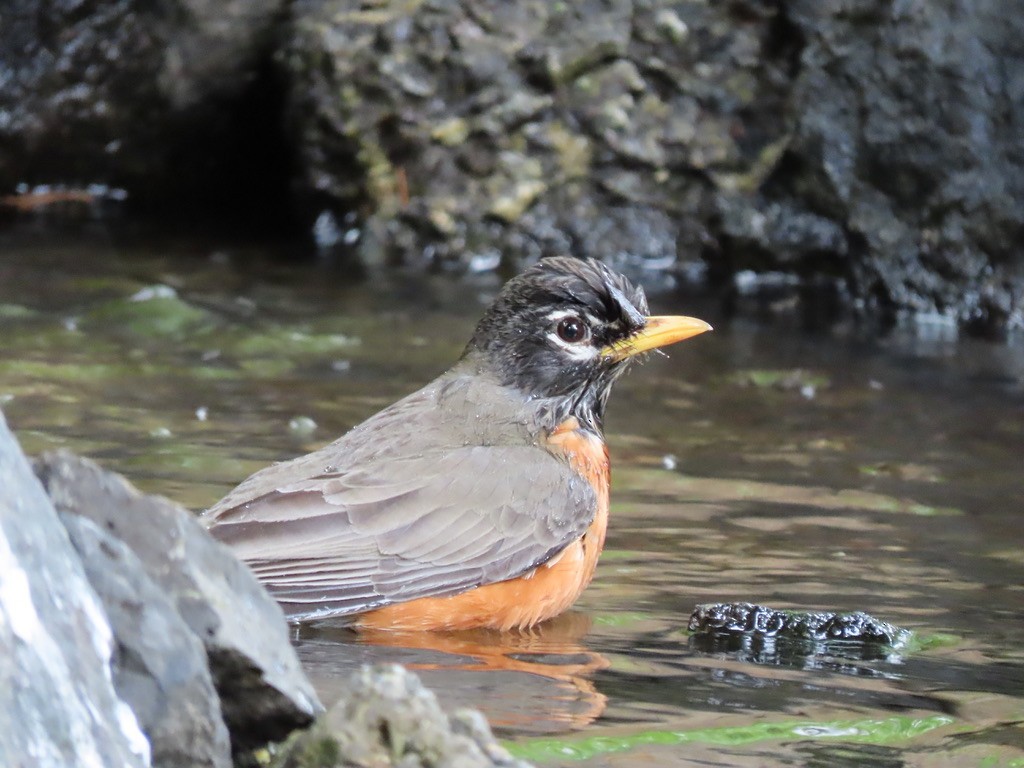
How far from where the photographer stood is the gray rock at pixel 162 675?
3127 millimetres

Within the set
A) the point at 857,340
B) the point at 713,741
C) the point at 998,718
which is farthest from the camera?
the point at 857,340

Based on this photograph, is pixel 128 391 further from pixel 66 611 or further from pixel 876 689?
pixel 66 611

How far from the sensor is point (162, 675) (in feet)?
10.3

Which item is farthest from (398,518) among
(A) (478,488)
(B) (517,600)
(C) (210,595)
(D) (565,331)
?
(C) (210,595)

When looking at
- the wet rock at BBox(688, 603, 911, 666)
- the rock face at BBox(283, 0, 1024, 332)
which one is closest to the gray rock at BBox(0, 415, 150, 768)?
the wet rock at BBox(688, 603, 911, 666)

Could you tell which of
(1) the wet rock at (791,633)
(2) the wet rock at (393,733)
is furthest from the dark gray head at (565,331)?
(2) the wet rock at (393,733)

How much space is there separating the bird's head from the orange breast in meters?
0.38

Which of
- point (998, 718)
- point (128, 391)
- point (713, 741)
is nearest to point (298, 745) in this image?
point (713, 741)

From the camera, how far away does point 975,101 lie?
11023mm

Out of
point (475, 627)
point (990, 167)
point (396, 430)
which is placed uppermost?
point (990, 167)

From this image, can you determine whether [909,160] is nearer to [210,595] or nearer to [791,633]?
[791,633]

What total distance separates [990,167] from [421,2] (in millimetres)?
4062

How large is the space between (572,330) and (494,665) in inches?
60.3

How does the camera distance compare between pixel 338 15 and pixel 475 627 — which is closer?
pixel 475 627
